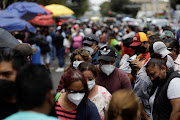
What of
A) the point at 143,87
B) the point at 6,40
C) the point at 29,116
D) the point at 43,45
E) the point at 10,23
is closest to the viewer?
the point at 29,116

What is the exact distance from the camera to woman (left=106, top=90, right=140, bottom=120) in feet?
7.06

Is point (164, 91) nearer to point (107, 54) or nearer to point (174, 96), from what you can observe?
point (174, 96)

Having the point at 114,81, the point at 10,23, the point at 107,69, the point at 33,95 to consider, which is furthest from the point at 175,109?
the point at 10,23

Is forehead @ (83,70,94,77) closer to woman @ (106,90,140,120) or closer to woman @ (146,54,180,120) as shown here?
woman @ (146,54,180,120)

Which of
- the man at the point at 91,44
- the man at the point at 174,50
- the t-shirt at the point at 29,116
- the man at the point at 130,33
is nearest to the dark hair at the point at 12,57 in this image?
the t-shirt at the point at 29,116

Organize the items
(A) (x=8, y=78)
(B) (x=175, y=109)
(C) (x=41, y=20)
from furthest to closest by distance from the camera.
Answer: (C) (x=41, y=20), (B) (x=175, y=109), (A) (x=8, y=78)

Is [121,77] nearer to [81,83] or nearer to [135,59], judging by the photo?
[135,59]

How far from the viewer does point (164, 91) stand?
12.1 feet

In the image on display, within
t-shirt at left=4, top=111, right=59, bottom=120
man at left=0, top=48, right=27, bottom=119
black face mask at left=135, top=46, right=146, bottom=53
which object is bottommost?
black face mask at left=135, top=46, right=146, bottom=53

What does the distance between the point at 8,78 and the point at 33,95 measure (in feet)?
3.35

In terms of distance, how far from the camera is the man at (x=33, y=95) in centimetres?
186

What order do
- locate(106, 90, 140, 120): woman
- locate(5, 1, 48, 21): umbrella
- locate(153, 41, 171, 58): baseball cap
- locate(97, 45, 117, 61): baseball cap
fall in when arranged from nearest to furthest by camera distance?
1. locate(106, 90, 140, 120): woman
2. locate(97, 45, 117, 61): baseball cap
3. locate(153, 41, 171, 58): baseball cap
4. locate(5, 1, 48, 21): umbrella

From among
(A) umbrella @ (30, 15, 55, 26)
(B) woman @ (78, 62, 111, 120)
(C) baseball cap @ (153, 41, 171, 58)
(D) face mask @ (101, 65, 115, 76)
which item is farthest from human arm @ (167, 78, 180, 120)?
(A) umbrella @ (30, 15, 55, 26)

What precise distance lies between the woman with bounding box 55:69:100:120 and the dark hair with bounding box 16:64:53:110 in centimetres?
89
